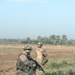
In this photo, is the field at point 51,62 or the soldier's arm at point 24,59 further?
the field at point 51,62

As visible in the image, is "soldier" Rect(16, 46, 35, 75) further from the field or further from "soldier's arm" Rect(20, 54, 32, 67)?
the field

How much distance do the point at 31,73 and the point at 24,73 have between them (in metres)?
0.33

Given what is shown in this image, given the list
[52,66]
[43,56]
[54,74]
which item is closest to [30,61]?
[54,74]

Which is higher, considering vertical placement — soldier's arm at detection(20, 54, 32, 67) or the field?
soldier's arm at detection(20, 54, 32, 67)

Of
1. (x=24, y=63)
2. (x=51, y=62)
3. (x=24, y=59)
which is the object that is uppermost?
(x=24, y=59)

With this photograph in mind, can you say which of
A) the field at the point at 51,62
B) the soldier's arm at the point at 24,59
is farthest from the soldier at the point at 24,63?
the field at the point at 51,62

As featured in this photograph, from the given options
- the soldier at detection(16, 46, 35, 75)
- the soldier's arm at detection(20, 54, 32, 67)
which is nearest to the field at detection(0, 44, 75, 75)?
the soldier at detection(16, 46, 35, 75)

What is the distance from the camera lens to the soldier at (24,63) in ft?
36.9

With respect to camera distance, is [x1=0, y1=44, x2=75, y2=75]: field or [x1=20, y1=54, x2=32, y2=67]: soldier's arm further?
[x1=0, y1=44, x2=75, y2=75]: field

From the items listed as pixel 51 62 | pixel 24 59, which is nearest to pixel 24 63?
pixel 24 59

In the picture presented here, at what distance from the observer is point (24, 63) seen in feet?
36.9

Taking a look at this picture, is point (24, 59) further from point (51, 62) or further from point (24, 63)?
point (51, 62)

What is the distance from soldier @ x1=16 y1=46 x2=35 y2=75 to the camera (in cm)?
1123

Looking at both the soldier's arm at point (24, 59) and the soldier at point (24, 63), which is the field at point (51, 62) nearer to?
the soldier at point (24, 63)
